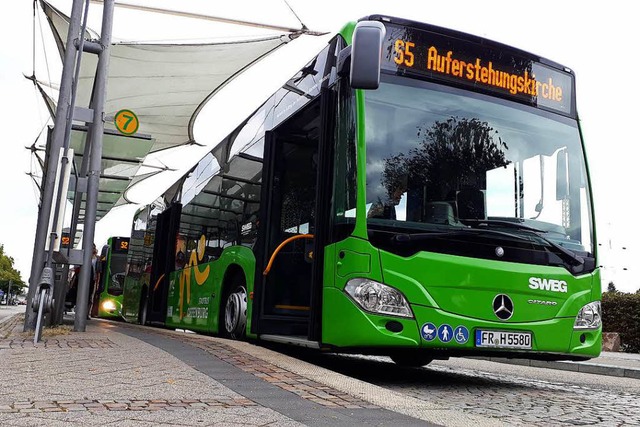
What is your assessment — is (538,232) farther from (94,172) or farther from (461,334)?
(94,172)

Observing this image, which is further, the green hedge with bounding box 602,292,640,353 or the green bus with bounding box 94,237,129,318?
the green bus with bounding box 94,237,129,318

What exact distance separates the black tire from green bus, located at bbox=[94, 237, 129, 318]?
16466mm

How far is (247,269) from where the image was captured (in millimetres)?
8812

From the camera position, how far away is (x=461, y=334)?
20.5 ft

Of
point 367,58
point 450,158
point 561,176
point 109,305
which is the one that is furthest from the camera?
point 109,305

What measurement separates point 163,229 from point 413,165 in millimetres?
8867

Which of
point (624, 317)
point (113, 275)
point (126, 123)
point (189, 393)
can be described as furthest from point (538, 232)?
point (113, 275)

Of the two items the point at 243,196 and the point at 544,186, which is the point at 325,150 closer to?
the point at 544,186

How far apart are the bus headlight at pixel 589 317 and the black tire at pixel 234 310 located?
3.98m

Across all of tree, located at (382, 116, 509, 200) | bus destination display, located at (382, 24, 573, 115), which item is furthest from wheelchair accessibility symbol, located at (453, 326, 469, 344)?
bus destination display, located at (382, 24, 573, 115)

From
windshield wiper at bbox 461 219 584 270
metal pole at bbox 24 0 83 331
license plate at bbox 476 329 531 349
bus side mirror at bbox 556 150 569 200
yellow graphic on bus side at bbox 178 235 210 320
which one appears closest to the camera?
license plate at bbox 476 329 531 349

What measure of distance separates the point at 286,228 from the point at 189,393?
386 cm

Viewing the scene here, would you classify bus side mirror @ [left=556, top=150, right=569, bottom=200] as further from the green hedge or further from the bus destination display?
the green hedge

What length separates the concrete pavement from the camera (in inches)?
154
